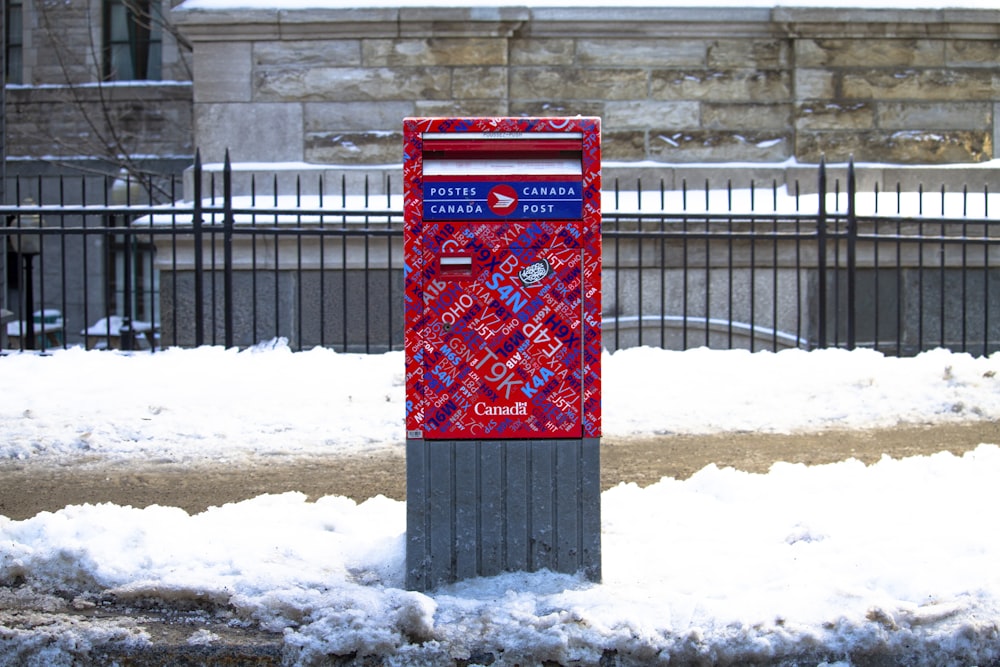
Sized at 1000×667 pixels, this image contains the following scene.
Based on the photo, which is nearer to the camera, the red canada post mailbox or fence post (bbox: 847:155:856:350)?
the red canada post mailbox

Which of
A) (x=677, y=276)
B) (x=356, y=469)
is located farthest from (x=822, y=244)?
(x=356, y=469)

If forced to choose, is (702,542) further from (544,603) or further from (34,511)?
(34,511)

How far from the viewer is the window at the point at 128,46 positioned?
75.4 feet

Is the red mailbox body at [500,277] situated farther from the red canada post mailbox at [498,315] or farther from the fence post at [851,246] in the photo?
the fence post at [851,246]

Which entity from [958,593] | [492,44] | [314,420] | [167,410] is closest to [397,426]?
[314,420]

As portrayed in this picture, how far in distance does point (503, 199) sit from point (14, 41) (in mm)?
22962

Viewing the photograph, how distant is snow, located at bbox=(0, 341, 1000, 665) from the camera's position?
11.3 ft

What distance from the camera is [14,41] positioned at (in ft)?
77.5

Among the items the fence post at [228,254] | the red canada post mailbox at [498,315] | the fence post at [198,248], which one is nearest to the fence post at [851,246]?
the fence post at [228,254]

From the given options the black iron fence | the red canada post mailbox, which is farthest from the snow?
the black iron fence

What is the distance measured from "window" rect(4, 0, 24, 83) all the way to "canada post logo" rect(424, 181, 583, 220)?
72.3ft

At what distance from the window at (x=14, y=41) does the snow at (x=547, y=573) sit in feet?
59.8

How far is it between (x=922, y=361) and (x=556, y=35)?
16.5 ft

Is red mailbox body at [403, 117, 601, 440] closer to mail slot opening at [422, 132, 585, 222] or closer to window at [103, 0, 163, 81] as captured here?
mail slot opening at [422, 132, 585, 222]
